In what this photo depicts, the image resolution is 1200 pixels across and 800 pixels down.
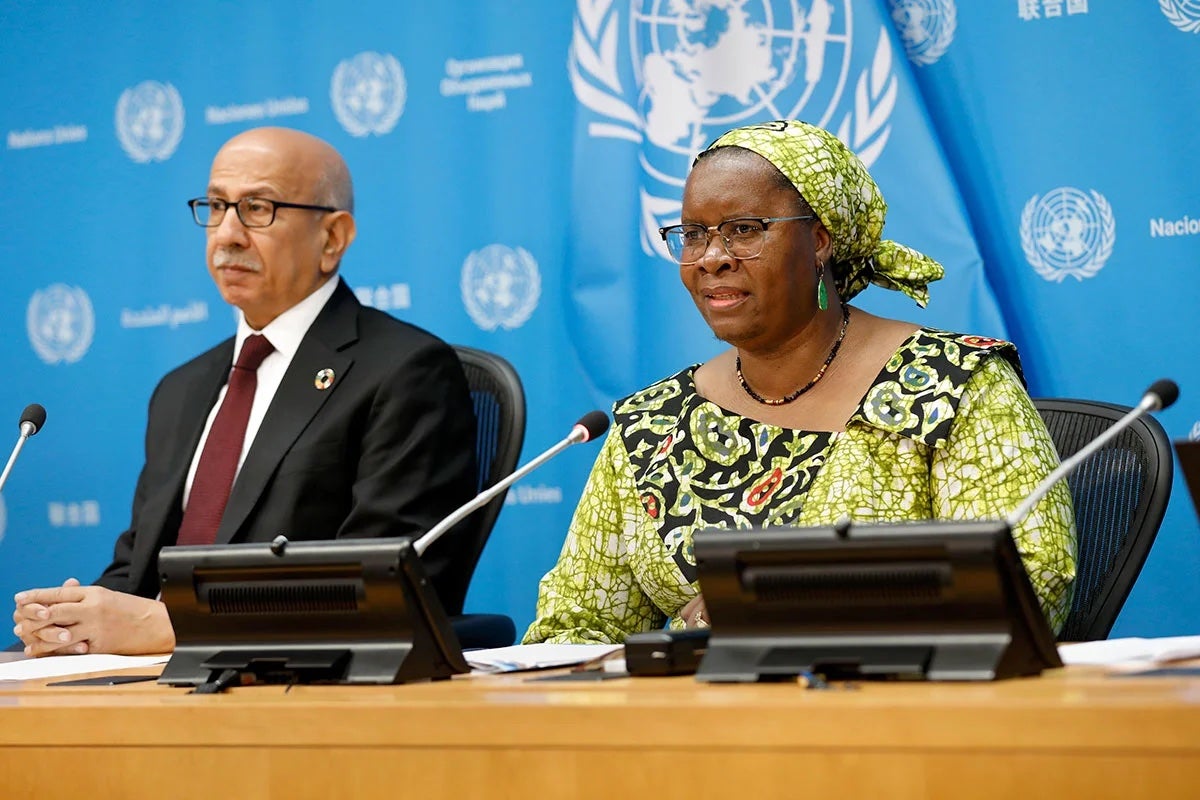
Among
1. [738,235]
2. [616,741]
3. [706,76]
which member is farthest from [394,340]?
[616,741]

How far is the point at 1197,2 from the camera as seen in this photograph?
2.94m

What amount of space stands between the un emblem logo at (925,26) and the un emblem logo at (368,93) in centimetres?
122

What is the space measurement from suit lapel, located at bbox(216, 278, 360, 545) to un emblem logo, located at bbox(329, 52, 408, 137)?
2.42ft

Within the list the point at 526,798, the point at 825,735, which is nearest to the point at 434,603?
the point at 526,798

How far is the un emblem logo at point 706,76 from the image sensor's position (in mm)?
3254

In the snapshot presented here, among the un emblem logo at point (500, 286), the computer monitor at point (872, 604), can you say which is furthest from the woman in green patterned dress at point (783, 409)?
the un emblem logo at point (500, 286)

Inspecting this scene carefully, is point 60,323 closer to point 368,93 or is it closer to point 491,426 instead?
point 368,93

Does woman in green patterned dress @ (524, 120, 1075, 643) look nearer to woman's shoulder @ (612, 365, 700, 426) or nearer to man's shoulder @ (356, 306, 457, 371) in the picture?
woman's shoulder @ (612, 365, 700, 426)

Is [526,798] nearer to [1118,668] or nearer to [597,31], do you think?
[1118,668]

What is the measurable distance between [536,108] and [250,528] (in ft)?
4.06

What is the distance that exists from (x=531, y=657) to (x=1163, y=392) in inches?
34.0

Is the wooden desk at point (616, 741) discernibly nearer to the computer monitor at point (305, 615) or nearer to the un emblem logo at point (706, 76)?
the computer monitor at point (305, 615)

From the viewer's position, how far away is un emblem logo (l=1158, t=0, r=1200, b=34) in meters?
2.94

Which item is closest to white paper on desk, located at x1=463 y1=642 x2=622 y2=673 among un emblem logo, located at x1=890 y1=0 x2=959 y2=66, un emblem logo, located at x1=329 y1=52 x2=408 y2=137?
un emblem logo, located at x1=890 y1=0 x2=959 y2=66
